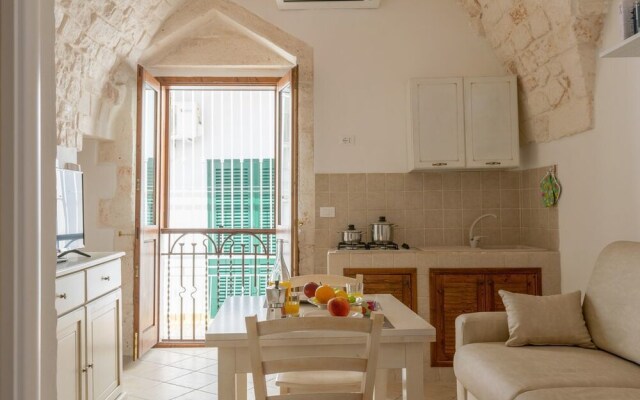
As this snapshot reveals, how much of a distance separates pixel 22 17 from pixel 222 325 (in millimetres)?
1636

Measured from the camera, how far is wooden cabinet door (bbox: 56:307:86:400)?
2.45m

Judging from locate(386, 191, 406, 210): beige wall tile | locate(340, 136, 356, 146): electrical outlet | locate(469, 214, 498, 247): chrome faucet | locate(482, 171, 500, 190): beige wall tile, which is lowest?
locate(469, 214, 498, 247): chrome faucet

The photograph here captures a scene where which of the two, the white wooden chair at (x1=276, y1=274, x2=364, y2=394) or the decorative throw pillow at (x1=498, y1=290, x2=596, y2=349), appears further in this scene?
the decorative throw pillow at (x1=498, y1=290, x2=596, y2=349)

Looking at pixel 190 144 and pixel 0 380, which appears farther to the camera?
pixel 190 144

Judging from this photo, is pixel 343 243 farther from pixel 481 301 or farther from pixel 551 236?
pixel 551 236

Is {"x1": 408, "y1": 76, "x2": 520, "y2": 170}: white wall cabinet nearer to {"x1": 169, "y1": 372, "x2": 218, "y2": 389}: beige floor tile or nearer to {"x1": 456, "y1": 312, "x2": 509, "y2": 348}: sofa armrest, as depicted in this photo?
{"x1": 456, "y1": 312, "x2": 509, "y2": 348}: sofa armrest

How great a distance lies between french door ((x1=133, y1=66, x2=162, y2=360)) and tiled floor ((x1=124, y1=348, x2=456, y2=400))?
203 mm

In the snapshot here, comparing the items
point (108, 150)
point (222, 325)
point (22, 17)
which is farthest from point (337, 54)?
point (22, 17)

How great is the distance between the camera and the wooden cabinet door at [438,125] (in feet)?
13.8

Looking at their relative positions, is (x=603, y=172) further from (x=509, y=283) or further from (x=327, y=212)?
(x=327, y=212)

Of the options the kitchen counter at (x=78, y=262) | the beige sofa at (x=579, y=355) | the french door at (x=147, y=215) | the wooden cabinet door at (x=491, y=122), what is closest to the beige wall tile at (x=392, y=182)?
the wooden cabinet door at (x=491, y=122)

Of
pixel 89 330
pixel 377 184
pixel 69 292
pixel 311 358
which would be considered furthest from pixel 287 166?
pixel 311 358

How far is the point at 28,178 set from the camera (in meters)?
0.52

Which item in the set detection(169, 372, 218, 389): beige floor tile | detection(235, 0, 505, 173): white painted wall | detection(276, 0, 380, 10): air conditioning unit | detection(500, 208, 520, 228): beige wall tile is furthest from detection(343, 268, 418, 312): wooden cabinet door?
detection(276, 0, 380, 10): air conditioning unit
